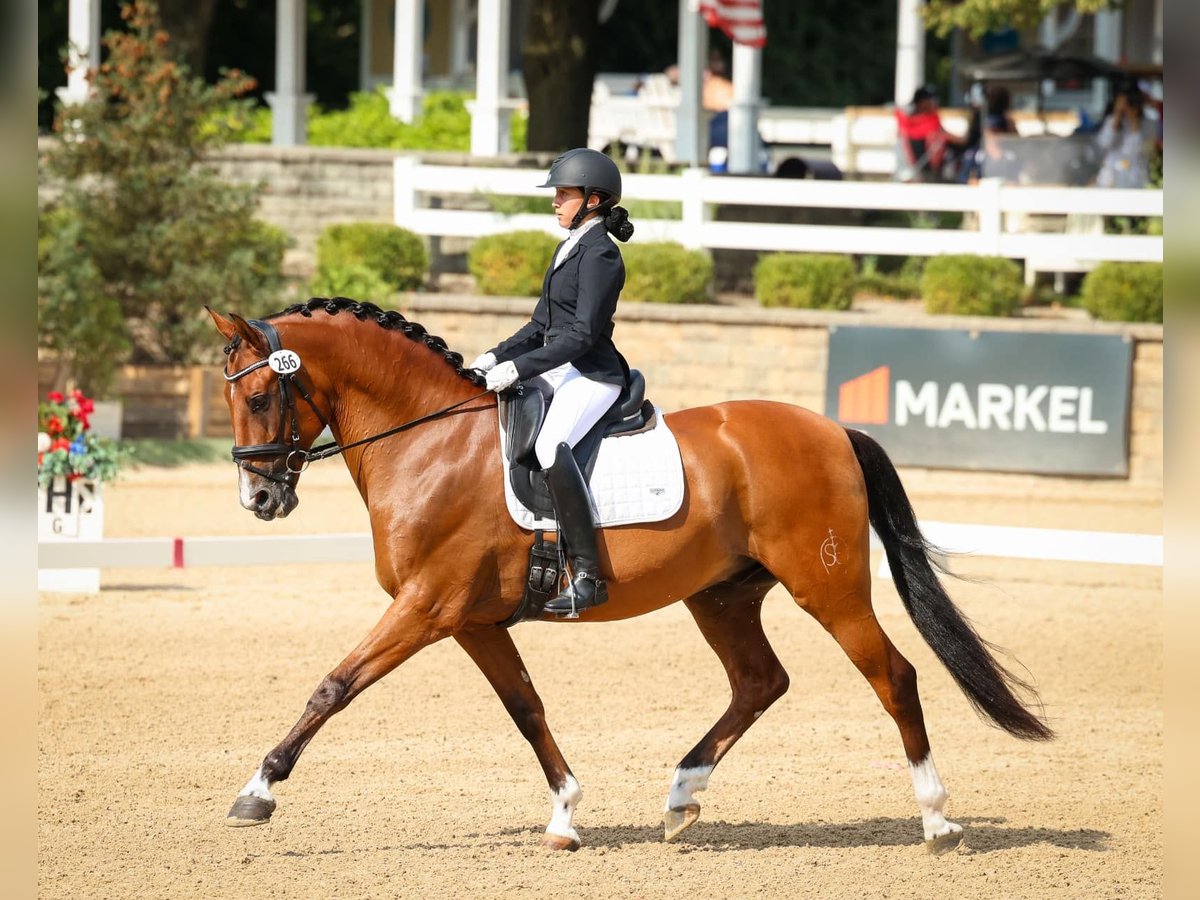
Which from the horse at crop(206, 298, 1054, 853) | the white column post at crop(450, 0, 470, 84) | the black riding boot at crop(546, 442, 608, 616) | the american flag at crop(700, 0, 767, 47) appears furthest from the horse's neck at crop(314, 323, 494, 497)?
the white column post at crop(450, 0, 470, 84)

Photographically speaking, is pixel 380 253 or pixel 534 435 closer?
pixel 534 435

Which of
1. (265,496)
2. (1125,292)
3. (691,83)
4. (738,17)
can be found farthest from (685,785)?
(691,83)

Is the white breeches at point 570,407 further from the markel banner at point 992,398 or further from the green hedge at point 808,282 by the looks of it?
the green hedge at point 808,282

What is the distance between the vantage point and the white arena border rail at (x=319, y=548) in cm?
973

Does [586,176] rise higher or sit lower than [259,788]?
higher

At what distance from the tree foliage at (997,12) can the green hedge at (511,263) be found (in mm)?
5709

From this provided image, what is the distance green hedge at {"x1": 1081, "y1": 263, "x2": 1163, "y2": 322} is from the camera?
49.0ft

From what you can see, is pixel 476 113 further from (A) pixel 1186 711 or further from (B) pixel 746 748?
(A) pixel 1186 711

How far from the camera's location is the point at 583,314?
17.9 feet

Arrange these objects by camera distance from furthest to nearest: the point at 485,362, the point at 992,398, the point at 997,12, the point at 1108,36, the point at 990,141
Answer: the point at 1108,36
the point at 990,141
the point at 997,12
the point at 992,398
the point at 485,362

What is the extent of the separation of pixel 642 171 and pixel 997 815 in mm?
13179

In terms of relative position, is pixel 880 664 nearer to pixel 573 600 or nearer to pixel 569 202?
pixel 573 600

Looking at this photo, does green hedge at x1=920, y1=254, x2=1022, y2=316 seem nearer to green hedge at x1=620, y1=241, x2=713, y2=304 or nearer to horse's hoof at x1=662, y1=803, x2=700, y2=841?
green hedge at x1=620, y1=241, x2=713, y2=304

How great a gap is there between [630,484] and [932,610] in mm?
1378
